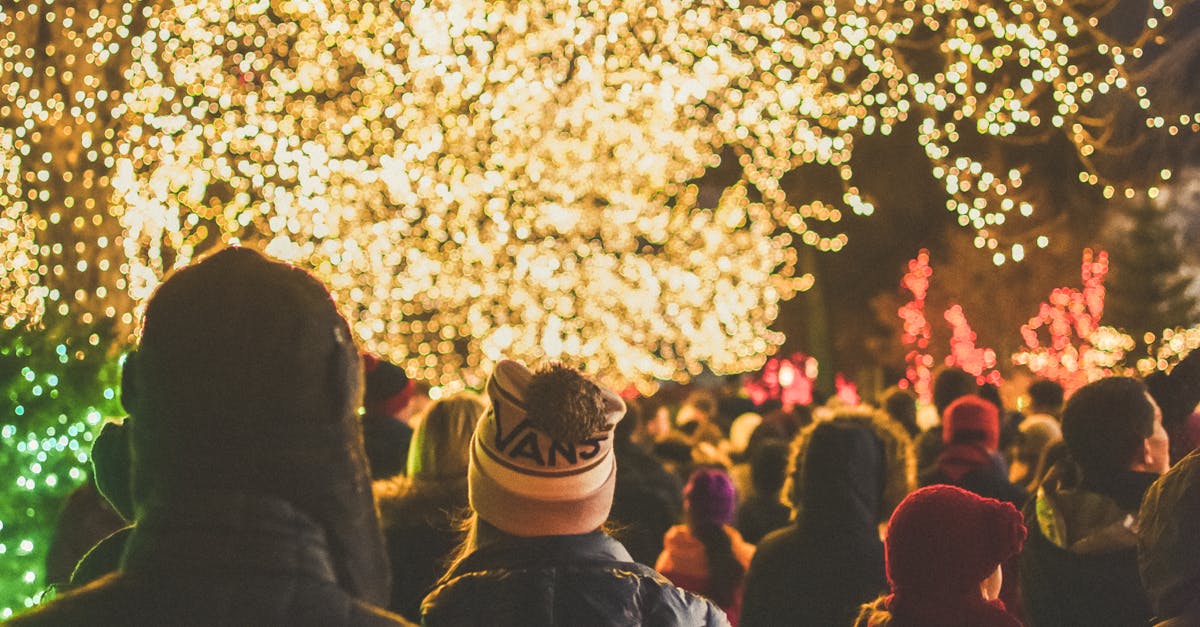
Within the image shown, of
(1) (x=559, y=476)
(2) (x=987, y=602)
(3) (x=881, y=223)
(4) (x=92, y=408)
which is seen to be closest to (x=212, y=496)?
(1) (x=559, y=476)

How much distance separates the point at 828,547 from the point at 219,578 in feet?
10.3

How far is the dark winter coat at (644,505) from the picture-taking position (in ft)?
20.6

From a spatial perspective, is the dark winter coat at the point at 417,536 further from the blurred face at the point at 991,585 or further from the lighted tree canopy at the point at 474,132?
the lighted tree canopy at the point at 474,132

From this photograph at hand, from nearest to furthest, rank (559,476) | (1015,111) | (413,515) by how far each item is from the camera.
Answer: (559,476), (413,515), (1015,111)

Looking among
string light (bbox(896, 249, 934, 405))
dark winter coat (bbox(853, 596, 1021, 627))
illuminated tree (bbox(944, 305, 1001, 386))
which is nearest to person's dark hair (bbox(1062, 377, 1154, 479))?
dark winter coat (bbox(853, 596, 1021, 627))

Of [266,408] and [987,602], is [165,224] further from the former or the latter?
[266,408]

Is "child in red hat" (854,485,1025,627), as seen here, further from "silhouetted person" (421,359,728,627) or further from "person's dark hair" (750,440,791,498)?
"person's dark hair" (750,440,791,498)

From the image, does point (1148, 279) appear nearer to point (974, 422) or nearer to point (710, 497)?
point (974, 422)

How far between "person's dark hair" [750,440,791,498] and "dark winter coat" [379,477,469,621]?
275 centimetres

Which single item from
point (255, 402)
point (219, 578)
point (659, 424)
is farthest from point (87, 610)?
point (659, 424)

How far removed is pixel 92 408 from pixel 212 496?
482 cm

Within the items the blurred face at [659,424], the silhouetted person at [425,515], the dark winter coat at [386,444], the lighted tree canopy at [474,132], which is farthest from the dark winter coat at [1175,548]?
the blurred face at [659,424]

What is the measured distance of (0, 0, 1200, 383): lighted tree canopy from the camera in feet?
26.3

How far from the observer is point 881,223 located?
3966 centimetres
